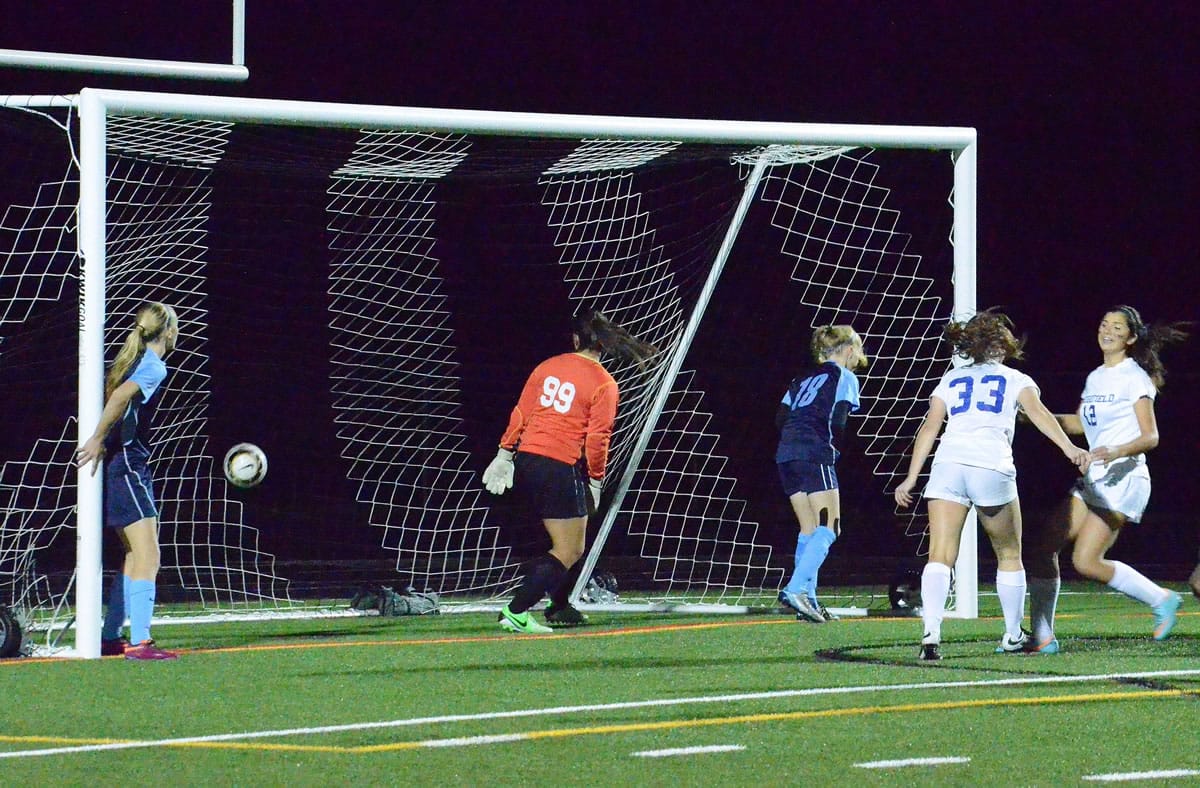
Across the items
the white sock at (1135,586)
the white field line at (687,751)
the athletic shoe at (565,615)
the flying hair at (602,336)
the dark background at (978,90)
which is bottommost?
the athletic shoe at (565,615)

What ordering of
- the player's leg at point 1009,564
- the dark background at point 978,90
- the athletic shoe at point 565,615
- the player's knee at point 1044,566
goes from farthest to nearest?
the dark background at point 978,90 < the athletic shoe at point 565,615 < the player's knee at point 1044,566 < the player's leg at point 1009,564

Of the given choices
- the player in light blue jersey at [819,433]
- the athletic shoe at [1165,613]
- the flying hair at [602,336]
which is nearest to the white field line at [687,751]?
the athletic shoe at [1165,613]

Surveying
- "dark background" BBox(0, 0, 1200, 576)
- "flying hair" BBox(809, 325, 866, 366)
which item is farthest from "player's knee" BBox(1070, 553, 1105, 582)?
"dark background" BBox(0, 0, 1200, 576)

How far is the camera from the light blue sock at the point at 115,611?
806 centimetres

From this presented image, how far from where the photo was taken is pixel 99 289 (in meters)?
7.88

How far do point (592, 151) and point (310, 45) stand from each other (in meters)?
6.01

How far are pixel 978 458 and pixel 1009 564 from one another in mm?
551

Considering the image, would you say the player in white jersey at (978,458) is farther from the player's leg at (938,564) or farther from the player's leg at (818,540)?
the player's leg at (818,540)

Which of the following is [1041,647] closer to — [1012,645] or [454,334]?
[1012,645]

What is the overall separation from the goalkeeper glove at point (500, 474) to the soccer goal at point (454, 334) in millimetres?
1404

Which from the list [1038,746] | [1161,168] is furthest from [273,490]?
[1038,746]

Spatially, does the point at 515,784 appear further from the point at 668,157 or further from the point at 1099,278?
the point at 1099,278

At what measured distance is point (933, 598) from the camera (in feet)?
24.2

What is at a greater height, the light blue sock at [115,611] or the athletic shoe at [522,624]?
the light blue sock at [115,611]
